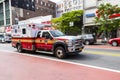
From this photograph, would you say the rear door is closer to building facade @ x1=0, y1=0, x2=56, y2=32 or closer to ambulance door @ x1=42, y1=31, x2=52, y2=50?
ambulance door @ x1=42, y1=31, x2=52, y2=50

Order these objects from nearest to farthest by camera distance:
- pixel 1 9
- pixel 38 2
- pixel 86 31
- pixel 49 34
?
pixel 49 34 < pixel 86 31 < pixel 1 9 < pixel 38 2

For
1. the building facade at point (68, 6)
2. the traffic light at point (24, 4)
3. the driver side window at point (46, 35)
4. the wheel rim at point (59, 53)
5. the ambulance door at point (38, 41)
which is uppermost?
the building facade at point (68, 6)

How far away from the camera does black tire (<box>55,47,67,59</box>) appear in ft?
34.0

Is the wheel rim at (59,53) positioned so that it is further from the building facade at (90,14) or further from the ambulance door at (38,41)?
the building facade at (90,14)

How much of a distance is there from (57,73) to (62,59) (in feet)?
10.8

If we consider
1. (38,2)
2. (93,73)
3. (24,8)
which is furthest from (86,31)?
(38,2)

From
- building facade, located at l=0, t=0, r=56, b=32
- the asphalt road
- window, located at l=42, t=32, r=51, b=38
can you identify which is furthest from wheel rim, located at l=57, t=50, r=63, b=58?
building facade, located at l=0, t=0, r=56, b=32

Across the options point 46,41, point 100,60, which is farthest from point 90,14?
point 100,60

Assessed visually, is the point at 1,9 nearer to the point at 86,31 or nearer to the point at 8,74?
the point at 86,31

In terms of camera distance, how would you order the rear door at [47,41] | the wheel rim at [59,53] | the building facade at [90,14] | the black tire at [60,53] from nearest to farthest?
the black tire at [60,53], the wheel rim at [59,53], the rear door at [47,41], the building facade at [90,14]

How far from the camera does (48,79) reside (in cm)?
624

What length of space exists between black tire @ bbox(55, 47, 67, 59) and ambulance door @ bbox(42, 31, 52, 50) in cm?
74

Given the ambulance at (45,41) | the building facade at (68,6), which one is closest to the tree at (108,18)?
the ambulance at (45,41)

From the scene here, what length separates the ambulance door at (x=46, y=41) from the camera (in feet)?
36.8
